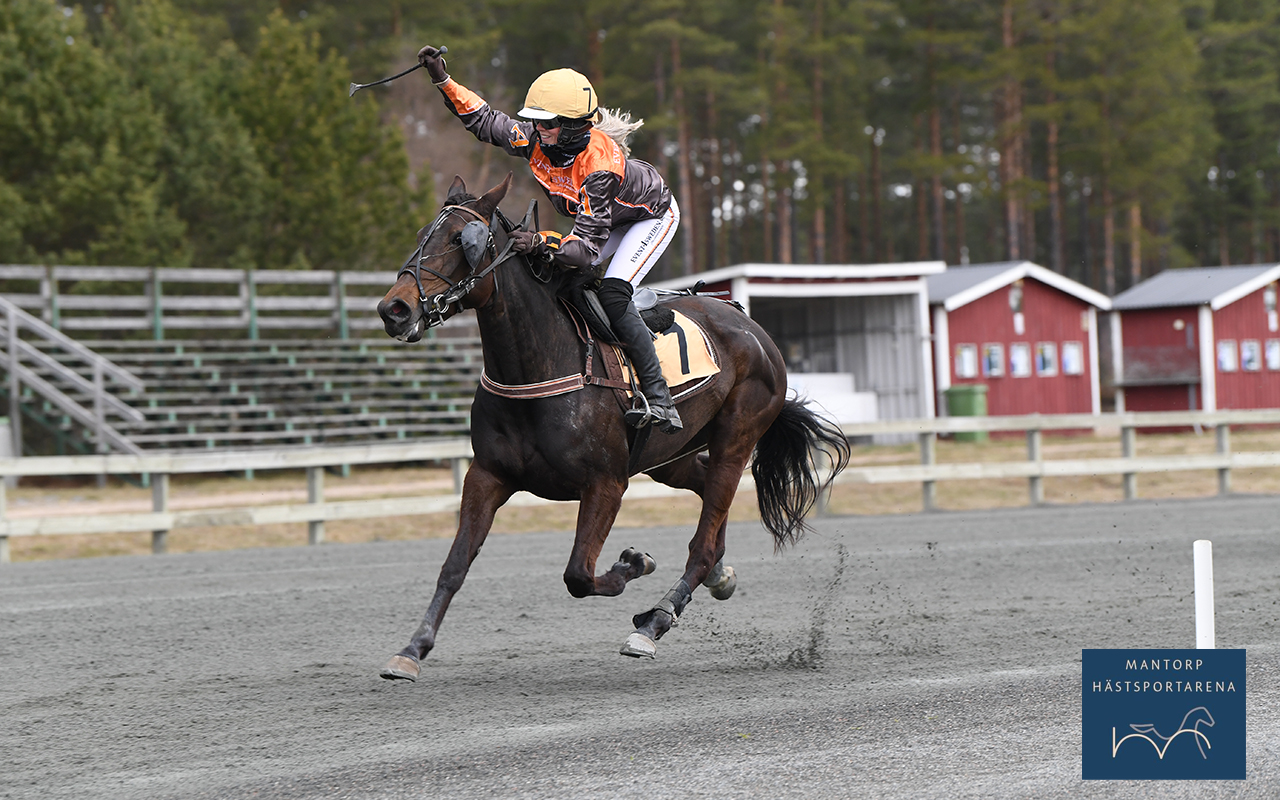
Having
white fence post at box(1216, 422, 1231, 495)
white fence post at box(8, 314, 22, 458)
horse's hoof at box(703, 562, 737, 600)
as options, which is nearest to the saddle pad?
horse's hoof at box(703, 562, 737, 600)

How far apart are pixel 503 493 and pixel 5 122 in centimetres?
2332

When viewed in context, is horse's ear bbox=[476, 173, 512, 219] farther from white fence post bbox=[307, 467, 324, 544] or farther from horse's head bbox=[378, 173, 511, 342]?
white fence post bbox=[307, 467, 324, 544]

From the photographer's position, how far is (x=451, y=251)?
5848mm

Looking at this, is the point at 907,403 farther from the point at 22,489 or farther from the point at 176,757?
the point at 176,757

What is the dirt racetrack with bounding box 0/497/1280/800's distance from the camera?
4383 mm

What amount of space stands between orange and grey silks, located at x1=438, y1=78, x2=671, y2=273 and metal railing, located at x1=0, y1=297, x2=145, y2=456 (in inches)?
644

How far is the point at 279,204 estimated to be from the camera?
31.1 meters

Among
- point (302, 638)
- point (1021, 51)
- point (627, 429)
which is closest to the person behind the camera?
point (627, 429)

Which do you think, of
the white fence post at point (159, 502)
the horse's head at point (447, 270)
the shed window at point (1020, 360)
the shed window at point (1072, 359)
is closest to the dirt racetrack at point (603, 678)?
the horse's head at point (447, 270)

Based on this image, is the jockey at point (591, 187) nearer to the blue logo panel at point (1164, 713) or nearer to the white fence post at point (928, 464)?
the blue logo panel at point (1164, 713)

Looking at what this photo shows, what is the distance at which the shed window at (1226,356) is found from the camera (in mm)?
36594

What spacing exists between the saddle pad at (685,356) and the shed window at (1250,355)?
34.1 m

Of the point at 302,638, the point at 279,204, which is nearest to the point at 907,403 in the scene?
the point at 279,204

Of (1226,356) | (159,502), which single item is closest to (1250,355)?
(1226,356)
